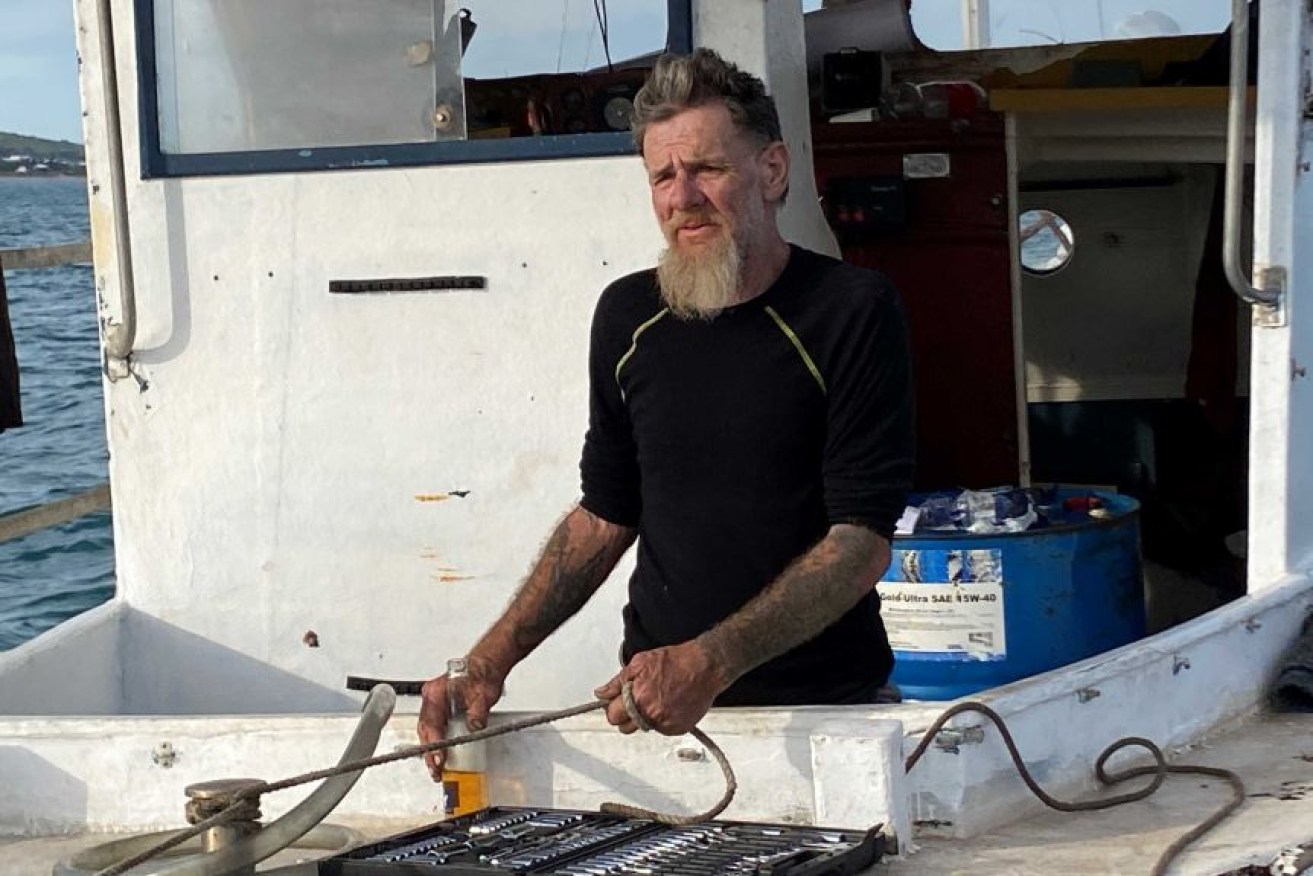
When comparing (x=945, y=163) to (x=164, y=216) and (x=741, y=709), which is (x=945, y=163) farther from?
(x=741, y=709)

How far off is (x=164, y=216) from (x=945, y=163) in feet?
6.75

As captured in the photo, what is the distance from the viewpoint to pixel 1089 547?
498cm

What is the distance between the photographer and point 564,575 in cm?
385

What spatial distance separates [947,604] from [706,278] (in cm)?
153

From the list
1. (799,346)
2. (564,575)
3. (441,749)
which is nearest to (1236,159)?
(799,346)

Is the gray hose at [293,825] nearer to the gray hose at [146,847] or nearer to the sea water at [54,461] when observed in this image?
the gray hose at [146,847]

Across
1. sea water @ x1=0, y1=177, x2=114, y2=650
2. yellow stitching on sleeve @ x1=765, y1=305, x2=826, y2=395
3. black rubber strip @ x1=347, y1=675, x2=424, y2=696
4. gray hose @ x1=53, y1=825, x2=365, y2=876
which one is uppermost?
yellow stitching on sleeve @ x1=765, y1=305, x2=826, y2=395

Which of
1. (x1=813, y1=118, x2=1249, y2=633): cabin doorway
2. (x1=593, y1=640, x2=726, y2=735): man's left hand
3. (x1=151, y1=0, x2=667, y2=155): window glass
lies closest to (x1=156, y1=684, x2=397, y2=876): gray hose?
(x1=593, y1=640, x2=726, y2=735): man's left hand

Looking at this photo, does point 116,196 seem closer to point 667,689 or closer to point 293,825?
point 293,825

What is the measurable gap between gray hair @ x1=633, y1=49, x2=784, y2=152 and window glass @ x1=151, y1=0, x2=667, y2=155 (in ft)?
3.96

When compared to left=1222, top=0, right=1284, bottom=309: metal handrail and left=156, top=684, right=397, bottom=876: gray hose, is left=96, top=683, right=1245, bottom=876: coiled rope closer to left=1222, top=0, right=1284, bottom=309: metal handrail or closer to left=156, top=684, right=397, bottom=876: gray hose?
left=156, top=684, right=397, bottom=876: gray hose

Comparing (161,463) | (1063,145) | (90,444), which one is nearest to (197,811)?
(161,463)

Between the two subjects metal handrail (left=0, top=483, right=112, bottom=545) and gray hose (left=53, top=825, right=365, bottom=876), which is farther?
metal handrail (left=0, top=483, right=112, bottom=545)

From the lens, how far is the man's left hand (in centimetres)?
317
